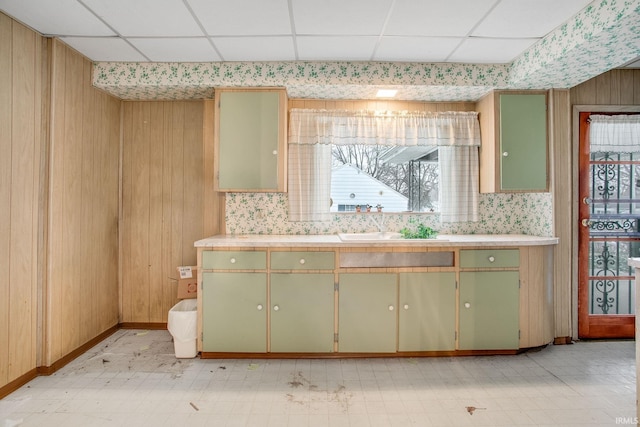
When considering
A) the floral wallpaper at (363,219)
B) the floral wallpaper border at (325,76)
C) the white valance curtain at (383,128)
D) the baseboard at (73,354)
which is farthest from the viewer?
the floral wallpaper at (363,219)

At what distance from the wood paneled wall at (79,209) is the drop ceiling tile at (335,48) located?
1.83 m

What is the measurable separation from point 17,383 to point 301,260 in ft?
6.72

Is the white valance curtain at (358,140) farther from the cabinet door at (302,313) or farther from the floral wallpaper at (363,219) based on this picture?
the cabinet door at (302,313)

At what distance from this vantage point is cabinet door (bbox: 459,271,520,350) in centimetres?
288

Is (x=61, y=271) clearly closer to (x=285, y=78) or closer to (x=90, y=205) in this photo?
(x=90, y=205)

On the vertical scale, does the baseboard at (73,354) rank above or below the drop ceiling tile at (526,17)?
below

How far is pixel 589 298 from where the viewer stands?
3309 mm

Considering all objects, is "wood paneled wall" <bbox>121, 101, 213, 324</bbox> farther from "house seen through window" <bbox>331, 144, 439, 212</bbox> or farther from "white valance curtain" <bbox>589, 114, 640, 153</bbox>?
"white valance curtain" <bbox>589, 114, 640, 153</bbox>

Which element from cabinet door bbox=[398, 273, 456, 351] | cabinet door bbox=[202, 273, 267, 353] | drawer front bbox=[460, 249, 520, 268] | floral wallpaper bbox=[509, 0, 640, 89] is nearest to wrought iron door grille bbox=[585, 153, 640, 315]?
floral wallpaper bbox=[509, 0, 640, 89]

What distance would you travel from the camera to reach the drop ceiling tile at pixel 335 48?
267 cm

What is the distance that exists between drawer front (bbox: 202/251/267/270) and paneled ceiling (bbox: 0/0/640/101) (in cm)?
161

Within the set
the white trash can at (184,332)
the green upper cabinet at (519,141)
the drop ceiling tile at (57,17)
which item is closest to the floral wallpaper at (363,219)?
the green upper cabinet at (519,141)

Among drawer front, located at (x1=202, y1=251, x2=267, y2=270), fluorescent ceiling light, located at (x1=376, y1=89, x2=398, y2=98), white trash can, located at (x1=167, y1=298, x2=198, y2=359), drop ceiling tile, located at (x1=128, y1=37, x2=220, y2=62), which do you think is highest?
drop ceiling tile, located at (x1=128, y1=37, x2=220, y2=62)

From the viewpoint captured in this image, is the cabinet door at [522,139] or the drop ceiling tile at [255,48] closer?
the drop ceiling tile at [255,48]
